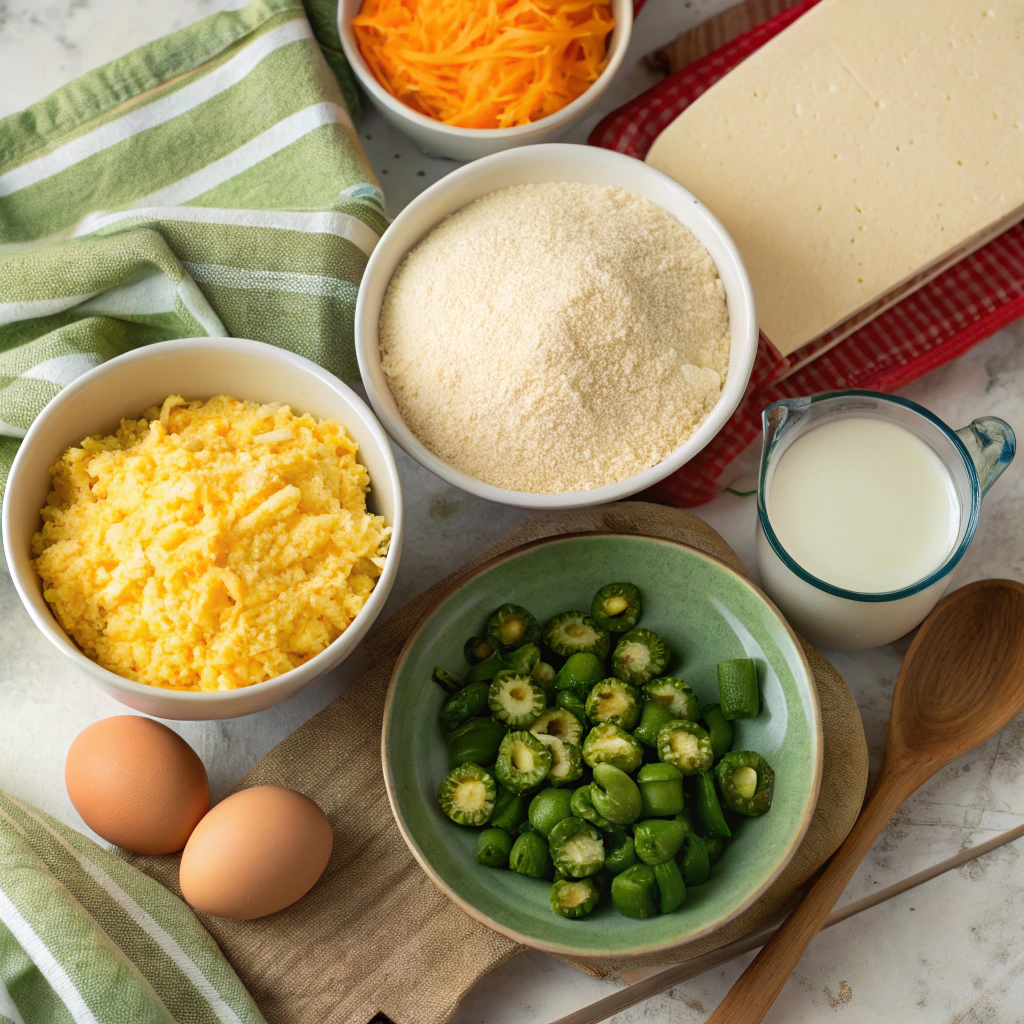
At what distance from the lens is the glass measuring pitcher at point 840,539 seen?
1.47m

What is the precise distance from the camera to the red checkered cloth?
5.52 ft

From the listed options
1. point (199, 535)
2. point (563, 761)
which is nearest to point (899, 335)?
point (563, 761)

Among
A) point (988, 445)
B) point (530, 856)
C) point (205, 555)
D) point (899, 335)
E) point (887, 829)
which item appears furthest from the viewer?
point (899, 335)

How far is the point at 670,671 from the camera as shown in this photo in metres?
1.57

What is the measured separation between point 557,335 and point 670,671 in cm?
54

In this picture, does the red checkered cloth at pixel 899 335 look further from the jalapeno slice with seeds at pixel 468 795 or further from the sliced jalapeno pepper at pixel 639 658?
the jalapeno slice with seeds at pixel 468 795

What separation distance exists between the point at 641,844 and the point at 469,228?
954 mm

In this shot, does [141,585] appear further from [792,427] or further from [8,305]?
[792,427]

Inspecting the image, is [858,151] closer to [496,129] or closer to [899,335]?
[899,335]

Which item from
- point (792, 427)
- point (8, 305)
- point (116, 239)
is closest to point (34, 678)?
point (8, 305)

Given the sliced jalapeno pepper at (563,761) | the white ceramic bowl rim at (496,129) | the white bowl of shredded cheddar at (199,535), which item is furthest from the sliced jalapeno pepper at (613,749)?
the white ceramic bowl rim at (496,129)

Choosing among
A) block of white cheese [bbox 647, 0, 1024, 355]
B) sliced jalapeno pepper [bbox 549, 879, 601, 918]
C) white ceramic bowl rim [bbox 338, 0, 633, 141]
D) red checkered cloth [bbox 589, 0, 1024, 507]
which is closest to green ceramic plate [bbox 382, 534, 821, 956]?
sliced jalapeno pepper [bbox 549, 879, 601, 918]

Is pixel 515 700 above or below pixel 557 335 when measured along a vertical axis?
below

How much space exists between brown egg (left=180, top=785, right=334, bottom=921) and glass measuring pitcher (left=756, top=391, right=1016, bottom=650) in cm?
77
